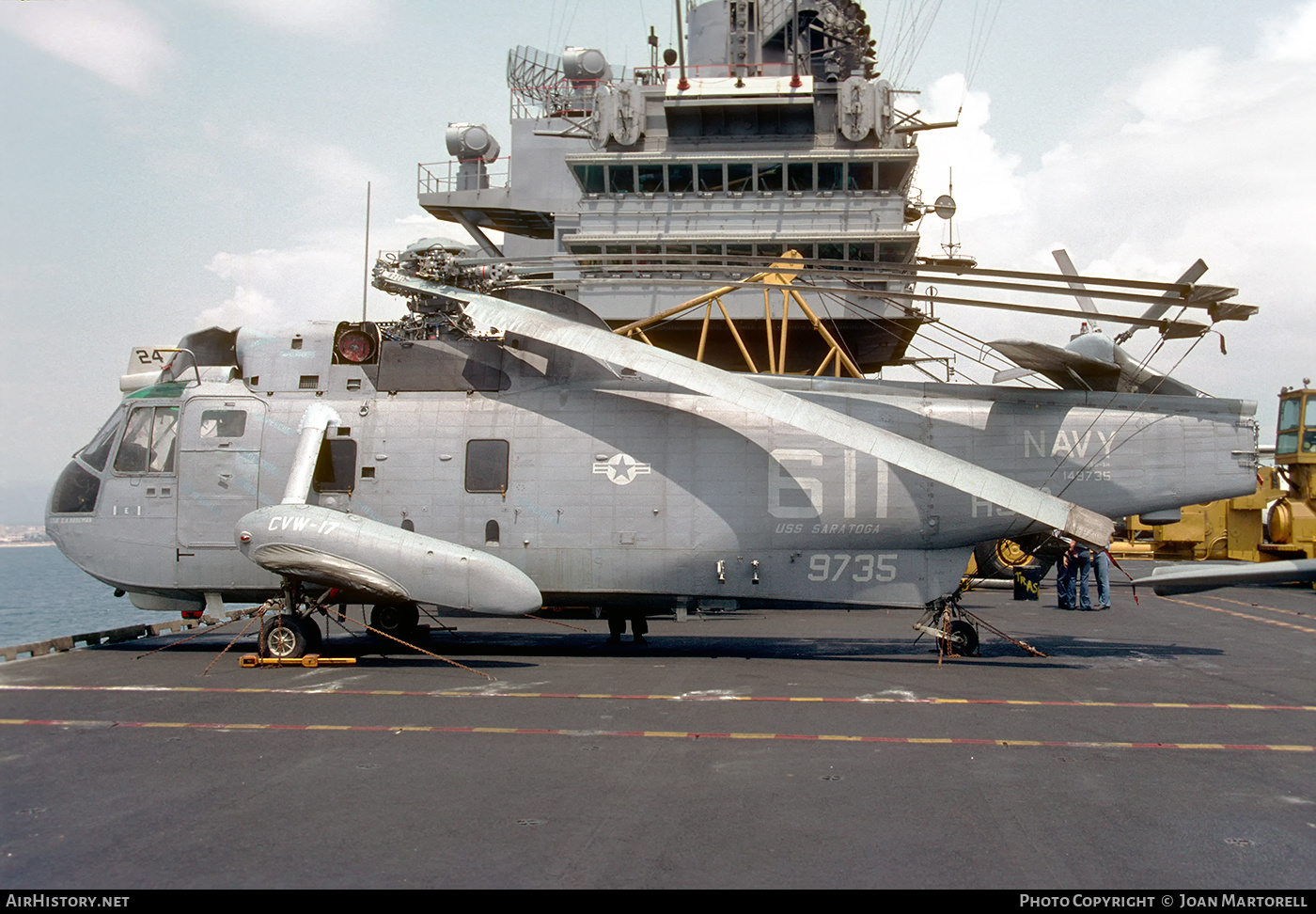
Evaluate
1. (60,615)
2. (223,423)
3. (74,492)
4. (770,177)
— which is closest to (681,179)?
(770,177)

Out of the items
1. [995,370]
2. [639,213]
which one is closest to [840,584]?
[995,370]

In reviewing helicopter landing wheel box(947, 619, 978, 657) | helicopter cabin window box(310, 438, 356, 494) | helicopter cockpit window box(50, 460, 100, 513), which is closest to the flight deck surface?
helicopter landing wheel box(947, 619, 978, 657)

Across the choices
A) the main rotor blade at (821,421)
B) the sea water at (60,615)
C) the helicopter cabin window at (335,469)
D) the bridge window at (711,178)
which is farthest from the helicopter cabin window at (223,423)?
the bridge window at (711,178)

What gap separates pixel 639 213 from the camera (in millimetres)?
32812

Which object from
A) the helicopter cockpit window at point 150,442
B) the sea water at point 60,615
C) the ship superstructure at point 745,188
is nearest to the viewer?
the helicopter cockpit window at point 150,442

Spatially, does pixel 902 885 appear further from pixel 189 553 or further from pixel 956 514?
pixel 189 553

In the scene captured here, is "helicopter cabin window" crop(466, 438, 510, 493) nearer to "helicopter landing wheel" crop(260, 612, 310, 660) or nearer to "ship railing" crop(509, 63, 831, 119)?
"helicopter landing wheel" crop(260, 612, 310, 660)

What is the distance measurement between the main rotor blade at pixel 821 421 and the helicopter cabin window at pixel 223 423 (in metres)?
4.62

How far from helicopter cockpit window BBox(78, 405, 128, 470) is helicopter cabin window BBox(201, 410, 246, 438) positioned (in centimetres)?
157

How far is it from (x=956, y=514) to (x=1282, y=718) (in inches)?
203

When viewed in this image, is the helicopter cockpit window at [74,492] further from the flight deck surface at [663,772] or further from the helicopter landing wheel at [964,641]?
the helicopter landing wheel at [964,641]

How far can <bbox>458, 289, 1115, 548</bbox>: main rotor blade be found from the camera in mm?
12109

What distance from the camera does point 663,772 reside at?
323 inches

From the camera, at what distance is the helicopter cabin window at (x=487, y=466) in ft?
49.2
